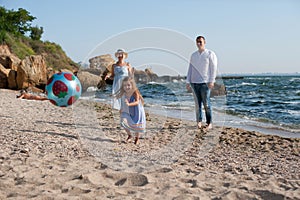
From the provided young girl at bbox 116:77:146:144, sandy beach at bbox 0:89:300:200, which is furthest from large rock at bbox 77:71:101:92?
young girl at bbox 116:77:146:144

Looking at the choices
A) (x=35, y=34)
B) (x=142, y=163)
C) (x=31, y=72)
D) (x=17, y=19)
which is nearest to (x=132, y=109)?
(x=142, y=163)

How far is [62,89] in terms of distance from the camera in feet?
Result: 23.6

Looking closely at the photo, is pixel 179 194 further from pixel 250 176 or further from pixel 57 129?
pixel 57 129

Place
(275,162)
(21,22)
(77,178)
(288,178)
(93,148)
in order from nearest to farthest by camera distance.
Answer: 1. (77,178)
2. (288,178)
3. (275,162)
4. (93,148)
5. (21,22)

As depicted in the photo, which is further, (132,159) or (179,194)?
(132,159)

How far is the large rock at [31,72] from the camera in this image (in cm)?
1906

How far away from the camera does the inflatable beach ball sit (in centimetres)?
718

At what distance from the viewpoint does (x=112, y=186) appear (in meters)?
3.89

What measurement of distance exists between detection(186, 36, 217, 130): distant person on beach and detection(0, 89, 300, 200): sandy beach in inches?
28.7

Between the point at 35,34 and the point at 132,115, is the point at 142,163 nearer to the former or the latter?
the point at 132,115

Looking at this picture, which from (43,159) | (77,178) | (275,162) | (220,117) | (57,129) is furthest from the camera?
(220,117)

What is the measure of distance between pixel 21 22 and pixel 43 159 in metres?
40.8

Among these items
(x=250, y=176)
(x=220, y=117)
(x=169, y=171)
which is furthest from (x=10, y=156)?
(x=220, y=117)

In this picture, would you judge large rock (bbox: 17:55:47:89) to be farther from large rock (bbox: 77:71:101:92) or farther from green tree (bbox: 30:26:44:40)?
green tree (bbox: 30:26:44:40)
